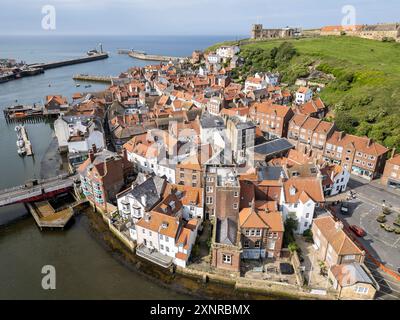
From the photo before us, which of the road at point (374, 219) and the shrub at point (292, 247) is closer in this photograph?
the shrub at point (292, 247)

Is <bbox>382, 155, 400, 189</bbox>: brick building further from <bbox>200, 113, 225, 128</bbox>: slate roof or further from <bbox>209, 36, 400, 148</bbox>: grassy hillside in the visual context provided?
<bbox>200, 113, 225, 128</bbox>: slate roof

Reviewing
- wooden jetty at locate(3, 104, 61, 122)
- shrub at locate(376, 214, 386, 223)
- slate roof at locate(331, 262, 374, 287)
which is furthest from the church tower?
slate roof at locate(331, 262, 374, 287)

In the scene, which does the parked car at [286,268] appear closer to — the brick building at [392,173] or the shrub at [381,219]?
the shrub at [381,219]

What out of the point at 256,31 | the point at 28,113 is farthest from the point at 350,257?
the point at 256,31

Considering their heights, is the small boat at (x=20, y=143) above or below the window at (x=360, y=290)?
above

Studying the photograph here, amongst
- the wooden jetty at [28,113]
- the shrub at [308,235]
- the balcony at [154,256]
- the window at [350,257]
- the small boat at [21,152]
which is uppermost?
the wooden jetty at [28,113]

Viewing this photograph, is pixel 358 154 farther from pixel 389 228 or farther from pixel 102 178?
pixel 102 178

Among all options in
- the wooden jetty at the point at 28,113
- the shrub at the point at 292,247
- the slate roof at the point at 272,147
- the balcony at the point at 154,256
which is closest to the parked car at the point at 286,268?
the shrub at the point at 292,247
